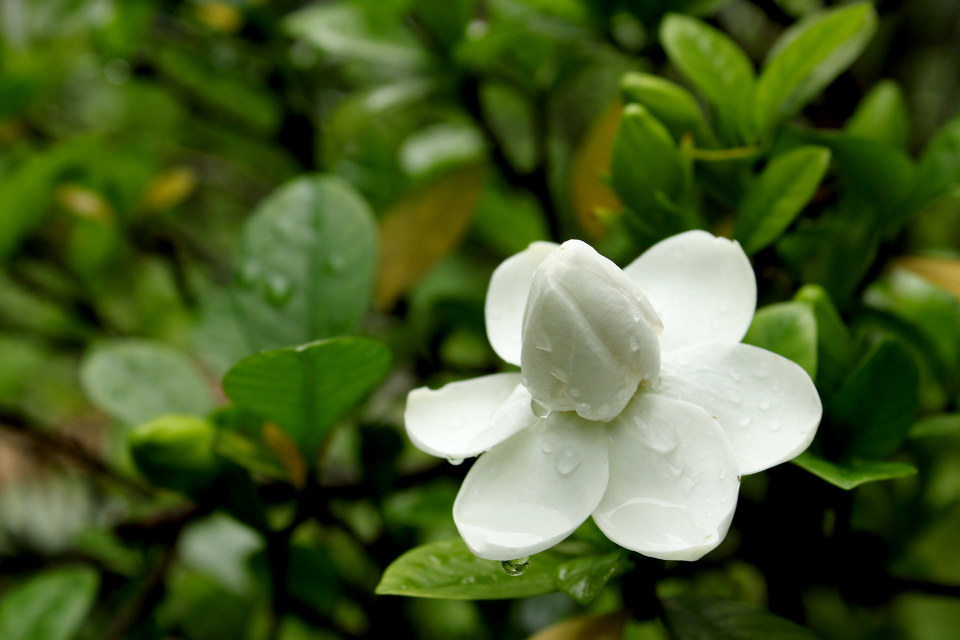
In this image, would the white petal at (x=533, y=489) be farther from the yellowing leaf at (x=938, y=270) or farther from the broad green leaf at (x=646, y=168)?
the yellowing leaf at (x=938, y=270)

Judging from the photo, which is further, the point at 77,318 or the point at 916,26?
the point at 916,26

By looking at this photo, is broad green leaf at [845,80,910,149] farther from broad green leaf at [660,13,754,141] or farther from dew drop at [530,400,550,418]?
dew drop at [530,400,550,418]

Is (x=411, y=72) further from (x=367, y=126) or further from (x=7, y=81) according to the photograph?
(x=7, y=81)

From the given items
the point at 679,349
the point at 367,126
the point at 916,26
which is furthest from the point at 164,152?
the point at 916,26

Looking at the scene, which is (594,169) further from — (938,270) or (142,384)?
(142,384)

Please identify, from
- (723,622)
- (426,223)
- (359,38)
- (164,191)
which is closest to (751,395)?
(723,622)
